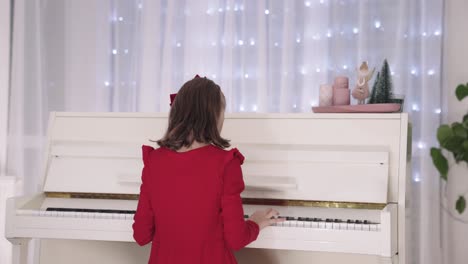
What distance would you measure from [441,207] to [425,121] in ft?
1.57

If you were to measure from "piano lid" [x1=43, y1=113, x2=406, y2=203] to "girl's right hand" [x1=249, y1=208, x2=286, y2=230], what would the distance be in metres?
0.21

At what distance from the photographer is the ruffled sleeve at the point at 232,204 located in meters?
2.12

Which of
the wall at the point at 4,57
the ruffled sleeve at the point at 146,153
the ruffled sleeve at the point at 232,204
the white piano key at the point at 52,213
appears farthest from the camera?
the wall at the point at 4,57

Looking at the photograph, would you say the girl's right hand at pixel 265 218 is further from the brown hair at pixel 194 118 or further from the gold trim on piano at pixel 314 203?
the brown hair at pixel 194 118

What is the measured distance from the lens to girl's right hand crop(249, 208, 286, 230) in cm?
237

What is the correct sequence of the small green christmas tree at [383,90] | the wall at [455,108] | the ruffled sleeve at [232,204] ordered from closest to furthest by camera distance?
the ruffled sleeve at [232,204] < the small green christmas tree at [383,90] < the wall at [455,108]

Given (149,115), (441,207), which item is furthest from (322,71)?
(149,115)

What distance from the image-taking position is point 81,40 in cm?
422

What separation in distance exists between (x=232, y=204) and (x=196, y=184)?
0.44 feet

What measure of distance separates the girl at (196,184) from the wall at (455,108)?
1.75m

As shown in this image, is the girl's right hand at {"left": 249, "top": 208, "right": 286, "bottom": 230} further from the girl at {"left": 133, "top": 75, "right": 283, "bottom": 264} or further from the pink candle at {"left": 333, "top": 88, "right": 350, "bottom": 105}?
the pink candle at {"left": 333, "top": 88, "right": 350, "bottom": 105}

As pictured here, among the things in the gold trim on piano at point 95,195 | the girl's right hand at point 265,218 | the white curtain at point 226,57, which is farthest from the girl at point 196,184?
the white curtain at point 226,57

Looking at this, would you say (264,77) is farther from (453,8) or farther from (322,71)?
(453,8)

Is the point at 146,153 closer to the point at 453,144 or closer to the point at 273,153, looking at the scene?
the point at 273,153
